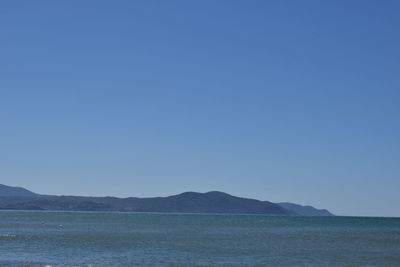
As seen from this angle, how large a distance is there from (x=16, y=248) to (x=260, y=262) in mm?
23708

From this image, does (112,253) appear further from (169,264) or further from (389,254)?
(389,254)

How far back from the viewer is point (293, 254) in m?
50.2

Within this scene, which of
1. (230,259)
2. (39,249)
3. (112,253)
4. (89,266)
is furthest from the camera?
(39,249)

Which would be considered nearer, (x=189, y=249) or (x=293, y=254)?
(x=293, y=254)

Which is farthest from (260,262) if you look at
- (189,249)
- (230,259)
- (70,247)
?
(70,247)

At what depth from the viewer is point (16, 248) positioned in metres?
52.7

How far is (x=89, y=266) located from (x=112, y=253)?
389 inches

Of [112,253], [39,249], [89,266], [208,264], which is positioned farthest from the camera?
[39,249]

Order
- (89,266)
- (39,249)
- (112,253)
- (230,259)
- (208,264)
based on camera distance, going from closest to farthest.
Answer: (89,266), (208,264), (230,259), (112,253), (39,249)

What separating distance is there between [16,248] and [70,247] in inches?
205

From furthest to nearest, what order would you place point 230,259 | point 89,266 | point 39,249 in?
point 39,249
point 230,259
point 89,266

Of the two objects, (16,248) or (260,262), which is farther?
(16,248)

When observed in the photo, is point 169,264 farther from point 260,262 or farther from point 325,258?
point 325,258

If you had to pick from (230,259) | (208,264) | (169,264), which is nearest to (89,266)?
(169,264)
